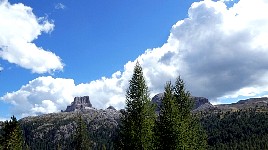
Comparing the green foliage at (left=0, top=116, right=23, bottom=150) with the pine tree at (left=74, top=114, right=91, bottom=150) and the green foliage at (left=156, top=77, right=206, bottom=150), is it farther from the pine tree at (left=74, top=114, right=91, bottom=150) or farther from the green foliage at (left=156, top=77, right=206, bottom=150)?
the green foliage at (left=156, top=77, right=206, bottom=150)

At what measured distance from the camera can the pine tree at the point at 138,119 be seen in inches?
1385

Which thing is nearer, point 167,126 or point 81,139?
point 167,126

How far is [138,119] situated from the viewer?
119 feet

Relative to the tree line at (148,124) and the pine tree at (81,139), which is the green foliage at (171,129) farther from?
the pine tree at (81,139)

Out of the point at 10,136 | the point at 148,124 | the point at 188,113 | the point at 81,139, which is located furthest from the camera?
the point at 81,139

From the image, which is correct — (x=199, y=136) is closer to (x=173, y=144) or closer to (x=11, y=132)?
(x=173, y=144)

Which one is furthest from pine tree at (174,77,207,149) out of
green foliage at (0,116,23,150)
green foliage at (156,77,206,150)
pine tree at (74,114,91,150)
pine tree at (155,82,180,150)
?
pine tree at (74,114,91,150)

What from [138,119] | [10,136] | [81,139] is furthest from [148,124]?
[81,139]

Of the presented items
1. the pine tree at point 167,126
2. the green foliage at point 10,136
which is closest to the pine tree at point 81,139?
the green foliage at point 10,136

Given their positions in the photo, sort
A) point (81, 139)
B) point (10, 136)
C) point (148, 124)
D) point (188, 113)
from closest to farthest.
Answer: point (148, 124) → point (188, 113) → point (10, 136) → point (81, 139)

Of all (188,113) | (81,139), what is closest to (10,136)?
(81,139)

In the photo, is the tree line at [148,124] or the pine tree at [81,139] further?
the pine tree at [81,139]

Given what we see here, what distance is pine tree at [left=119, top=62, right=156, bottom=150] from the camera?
115 ft

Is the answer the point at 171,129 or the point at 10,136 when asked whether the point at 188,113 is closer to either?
the point at 171,129
